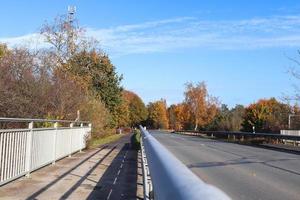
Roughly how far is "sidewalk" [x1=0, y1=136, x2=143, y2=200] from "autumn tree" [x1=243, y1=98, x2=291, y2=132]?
40.0 m

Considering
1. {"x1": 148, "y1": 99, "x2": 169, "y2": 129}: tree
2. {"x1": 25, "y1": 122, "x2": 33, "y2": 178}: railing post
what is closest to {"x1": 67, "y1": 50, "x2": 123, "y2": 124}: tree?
{"x1": 25, "y1": 122, "x2": 33, "y2": 178}: railing post

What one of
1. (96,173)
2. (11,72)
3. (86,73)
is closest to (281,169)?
(96,173)

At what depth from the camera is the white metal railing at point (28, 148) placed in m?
10.5

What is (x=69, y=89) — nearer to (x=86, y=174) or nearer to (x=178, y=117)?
(x=86, y=174)

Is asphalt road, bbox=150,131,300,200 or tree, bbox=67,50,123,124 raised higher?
tree, bbox=67,50,123,124

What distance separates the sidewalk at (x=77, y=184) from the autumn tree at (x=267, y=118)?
40.0 metres

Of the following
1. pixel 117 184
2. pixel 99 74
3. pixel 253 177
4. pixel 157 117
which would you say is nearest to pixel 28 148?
pixel 117 184

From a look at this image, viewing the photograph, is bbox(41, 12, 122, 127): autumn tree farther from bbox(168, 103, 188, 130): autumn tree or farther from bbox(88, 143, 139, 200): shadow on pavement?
bbox(168, 103, 188, 130): autumn tree

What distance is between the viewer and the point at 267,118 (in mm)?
61719

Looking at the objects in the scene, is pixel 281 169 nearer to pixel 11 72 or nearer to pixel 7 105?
pixel 7 105

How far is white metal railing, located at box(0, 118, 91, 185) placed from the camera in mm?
10500

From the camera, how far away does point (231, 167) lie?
721 inches

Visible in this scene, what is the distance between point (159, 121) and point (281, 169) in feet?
448

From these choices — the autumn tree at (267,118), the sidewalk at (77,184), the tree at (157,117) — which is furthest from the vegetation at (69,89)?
the tree at (157,117)
